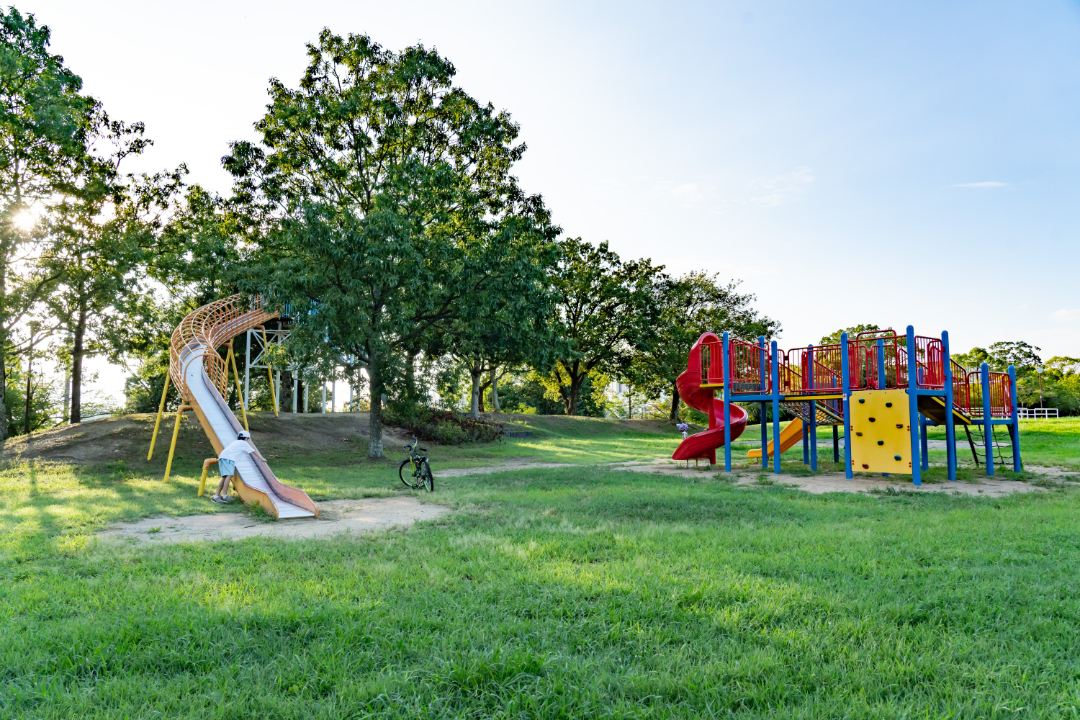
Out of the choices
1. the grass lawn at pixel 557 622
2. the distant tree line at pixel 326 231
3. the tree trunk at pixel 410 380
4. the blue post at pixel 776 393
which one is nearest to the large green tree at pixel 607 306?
the distant tree line at pixel 326 231

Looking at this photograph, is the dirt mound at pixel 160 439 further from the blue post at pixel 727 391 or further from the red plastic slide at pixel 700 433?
the blue post at pixel 727 391

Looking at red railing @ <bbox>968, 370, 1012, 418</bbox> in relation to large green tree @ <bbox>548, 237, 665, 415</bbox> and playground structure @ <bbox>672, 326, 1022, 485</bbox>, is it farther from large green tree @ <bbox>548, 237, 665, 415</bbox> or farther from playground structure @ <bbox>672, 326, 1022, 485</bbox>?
large green tree @ <bbox>548, 237, 665, 415</bbox>

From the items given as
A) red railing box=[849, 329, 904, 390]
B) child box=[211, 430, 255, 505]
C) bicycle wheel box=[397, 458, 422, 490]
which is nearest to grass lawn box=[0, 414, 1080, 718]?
child box=[211, 430, 255, 505]

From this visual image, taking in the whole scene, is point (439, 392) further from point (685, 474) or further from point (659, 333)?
point (659, 333)

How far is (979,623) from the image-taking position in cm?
393

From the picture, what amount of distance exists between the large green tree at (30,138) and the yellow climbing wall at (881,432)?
19.8 m

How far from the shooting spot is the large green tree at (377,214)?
616 inches

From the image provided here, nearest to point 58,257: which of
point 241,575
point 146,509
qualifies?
point 146,509

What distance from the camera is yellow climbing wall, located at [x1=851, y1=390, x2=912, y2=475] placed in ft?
41.6

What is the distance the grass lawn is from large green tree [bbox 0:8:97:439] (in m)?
13.5

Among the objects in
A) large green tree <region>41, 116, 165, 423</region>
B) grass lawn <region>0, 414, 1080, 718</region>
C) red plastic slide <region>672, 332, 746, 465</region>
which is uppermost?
large green tree <region>41, 116, 165, 423</region>

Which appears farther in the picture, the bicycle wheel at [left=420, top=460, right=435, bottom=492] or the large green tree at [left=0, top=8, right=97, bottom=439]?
the large green tree at [left=0, top=8, right=97, bottom=439]

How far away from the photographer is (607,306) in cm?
3903

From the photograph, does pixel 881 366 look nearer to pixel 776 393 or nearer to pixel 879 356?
pixel 879 356
